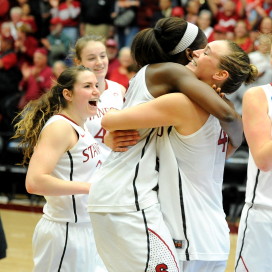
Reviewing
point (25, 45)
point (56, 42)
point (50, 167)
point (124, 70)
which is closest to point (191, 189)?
point (50, 167)

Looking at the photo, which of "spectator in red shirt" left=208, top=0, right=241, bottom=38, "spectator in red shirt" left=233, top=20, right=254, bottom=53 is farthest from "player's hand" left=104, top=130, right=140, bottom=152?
"spectator in red shirt" left=208, top=0, right=241, bottom=38

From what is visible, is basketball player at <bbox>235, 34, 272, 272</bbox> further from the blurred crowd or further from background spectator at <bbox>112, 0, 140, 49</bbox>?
background spectator at <bbox>112, 0, 140, 49</bbox>

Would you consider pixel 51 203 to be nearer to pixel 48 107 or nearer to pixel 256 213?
pixel 48 107

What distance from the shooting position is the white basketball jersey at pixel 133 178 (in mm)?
3020

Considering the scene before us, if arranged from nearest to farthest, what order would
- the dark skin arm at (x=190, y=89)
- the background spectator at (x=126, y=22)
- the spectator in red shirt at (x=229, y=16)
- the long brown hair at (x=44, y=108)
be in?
the dark skin arm at (x=190, y=89) < the long brown hair at (x=44, y=108) < the spectator in red shirt at (x=229, y=16) < the background spectator at (x=126, y=22)

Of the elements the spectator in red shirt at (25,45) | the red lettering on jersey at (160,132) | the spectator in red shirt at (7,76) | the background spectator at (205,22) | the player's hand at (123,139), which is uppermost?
the red lettering on jersey at (160,132)

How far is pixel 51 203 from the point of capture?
4.15 metres

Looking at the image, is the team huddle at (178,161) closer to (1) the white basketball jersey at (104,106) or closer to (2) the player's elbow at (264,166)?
(2) the player's elbow at (264,166)

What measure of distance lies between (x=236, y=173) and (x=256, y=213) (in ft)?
19.0

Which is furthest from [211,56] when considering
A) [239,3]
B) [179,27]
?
[239,3]

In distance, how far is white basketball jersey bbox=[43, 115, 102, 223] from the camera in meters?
4.02

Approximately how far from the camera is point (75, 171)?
4.04 m

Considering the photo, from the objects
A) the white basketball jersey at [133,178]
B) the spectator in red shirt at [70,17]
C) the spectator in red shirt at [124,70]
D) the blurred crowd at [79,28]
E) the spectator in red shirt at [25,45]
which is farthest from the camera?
the spectator in red shirt at [25,45]

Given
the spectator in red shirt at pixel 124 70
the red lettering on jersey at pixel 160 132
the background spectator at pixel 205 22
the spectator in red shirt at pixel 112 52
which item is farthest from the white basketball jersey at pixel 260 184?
the spectator in red shirt at pixel 112 52
